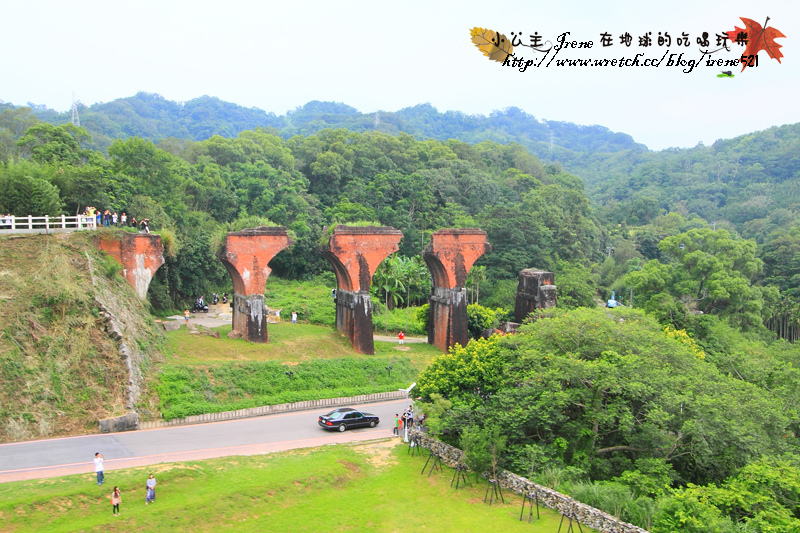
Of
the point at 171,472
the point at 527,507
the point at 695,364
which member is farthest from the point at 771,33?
the point at 171,472

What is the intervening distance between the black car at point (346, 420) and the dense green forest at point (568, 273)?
9.00 feet

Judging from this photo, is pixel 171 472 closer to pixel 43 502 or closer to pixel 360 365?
pixel 43 502

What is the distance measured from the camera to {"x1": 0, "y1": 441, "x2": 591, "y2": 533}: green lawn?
1255 cm

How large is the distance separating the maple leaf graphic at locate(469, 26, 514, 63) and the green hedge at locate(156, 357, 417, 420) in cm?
1289

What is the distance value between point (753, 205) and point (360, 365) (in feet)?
226

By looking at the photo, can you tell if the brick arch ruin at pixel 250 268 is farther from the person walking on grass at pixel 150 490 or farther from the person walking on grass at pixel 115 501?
the person walking on grass at pixel 115 501

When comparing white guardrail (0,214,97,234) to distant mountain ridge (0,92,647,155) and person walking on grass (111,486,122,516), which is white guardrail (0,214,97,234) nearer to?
person walking on grass (111,486,122,516)

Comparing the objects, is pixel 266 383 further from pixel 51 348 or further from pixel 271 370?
pixel 51 348

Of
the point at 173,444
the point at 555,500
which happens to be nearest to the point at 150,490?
the point at 173,444

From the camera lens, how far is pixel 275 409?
69.8ft

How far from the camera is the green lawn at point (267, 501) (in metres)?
12.6

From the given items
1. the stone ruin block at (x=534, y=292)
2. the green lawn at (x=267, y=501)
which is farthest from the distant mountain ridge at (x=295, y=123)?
the green lawn at (x=267, y=501)

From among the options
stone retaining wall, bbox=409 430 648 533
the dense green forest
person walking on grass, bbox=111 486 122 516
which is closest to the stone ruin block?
the dense green forest

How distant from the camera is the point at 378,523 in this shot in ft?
45.3
